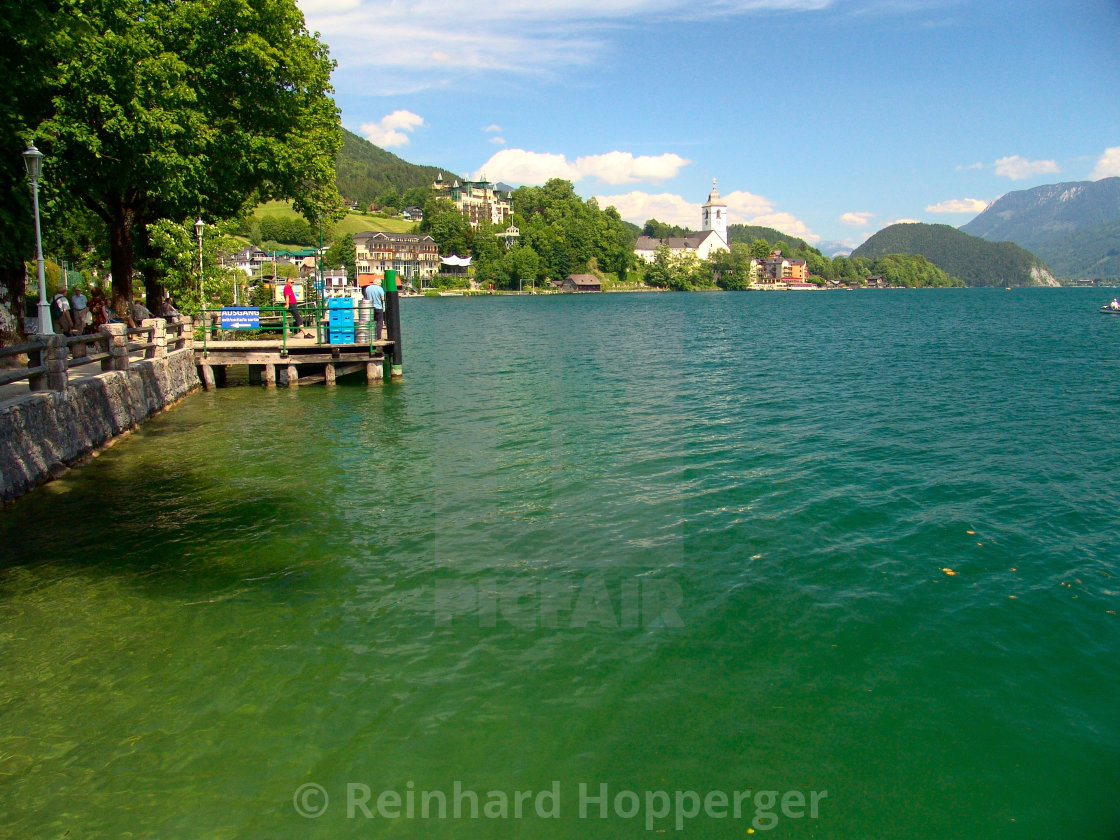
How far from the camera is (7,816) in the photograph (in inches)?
218

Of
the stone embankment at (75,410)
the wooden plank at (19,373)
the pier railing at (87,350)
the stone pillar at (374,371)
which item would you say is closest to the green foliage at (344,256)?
the stone pillar at (374,371)

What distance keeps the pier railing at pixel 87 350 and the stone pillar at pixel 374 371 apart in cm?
613

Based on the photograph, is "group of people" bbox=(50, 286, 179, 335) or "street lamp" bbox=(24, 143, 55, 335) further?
"group of people" bbox=(50, 286, 179, 335)

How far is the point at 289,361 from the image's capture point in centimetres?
2717

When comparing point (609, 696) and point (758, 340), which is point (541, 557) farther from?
point (758, 340)

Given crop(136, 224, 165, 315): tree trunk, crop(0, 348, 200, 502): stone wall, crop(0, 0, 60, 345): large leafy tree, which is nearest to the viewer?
crop(0, 348, 200, 502): stone wall

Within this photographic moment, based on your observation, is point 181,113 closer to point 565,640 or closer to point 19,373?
point 19,373

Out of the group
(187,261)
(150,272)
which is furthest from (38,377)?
(187,261)

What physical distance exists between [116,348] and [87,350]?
443 cm

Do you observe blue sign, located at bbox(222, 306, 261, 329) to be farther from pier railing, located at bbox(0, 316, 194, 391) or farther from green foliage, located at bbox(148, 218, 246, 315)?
green foliage, located at bbox(148, 218, 246, 315)

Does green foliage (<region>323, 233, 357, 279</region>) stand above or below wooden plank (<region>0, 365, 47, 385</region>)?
above

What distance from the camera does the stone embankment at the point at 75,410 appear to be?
1268 centimetres

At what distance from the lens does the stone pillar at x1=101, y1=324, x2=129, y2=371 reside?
1789 centimetres

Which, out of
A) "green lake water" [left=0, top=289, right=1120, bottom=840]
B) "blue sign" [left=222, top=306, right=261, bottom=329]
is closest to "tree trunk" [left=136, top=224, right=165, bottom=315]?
"blue sign" [left=222, top=306, right=261, bottom=329]
